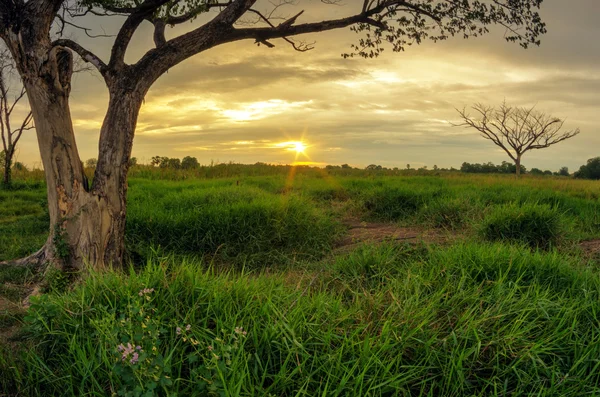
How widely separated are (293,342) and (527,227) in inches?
229

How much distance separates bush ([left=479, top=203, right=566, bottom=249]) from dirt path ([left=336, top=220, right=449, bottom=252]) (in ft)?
2.44

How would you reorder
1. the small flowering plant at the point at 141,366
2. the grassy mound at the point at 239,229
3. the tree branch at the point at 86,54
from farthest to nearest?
the grassy mound at the point at 239,229 → the tree branch at the point at 86,54 → the small flowering plant at the point at 141,366

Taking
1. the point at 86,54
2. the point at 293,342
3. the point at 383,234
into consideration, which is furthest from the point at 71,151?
the point at 383,234

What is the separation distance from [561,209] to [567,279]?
280 inches

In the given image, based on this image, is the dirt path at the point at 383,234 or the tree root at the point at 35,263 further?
the dirt path at the point at 383,234

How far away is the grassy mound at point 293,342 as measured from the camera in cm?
268

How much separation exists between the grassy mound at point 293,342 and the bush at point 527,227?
11.3ft

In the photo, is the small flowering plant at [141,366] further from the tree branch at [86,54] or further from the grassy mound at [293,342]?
the tree branch at [86,54]

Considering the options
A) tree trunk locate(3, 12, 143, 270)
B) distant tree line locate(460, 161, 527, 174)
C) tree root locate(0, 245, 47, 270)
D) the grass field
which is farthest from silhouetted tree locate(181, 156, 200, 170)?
distant tree line locate(460, 161, 527, 174)

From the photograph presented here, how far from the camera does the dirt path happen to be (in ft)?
23.6

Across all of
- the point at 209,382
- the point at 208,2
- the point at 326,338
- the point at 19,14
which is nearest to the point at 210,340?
the point at 209,382

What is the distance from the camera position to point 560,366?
10.3 ft

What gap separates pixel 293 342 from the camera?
2.93 m

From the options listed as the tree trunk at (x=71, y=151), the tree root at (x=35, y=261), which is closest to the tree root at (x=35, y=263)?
the tree root at (x=35, y=261)
